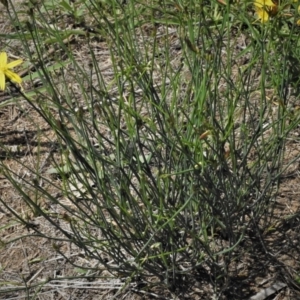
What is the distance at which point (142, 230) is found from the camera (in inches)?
85.9

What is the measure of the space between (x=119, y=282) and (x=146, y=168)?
447mm

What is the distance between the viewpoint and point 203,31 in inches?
85.6

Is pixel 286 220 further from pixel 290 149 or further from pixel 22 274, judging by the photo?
pixel 22 274

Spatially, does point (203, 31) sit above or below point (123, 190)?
above

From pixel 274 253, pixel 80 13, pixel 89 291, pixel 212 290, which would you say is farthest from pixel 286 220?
pixel 80 13

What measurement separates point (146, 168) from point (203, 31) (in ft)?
1.48

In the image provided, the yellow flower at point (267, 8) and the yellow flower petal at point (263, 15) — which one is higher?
the yellow flower at point (267, 8)

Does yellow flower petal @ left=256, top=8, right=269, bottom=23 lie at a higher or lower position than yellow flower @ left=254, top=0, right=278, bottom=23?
lower

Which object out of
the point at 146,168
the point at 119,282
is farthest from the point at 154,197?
the point at 119,282

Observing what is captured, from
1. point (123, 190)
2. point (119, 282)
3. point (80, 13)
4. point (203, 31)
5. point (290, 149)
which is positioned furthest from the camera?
point (80, 13)

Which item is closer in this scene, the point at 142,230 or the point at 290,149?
the point at 142,230

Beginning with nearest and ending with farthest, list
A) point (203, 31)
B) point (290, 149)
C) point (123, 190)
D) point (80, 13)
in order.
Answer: point (123, 190) → point (203, 31) → point (290, 149) → point (80, 13)

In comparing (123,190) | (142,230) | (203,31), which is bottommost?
(142,230)

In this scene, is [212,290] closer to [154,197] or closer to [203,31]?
[154,197]
